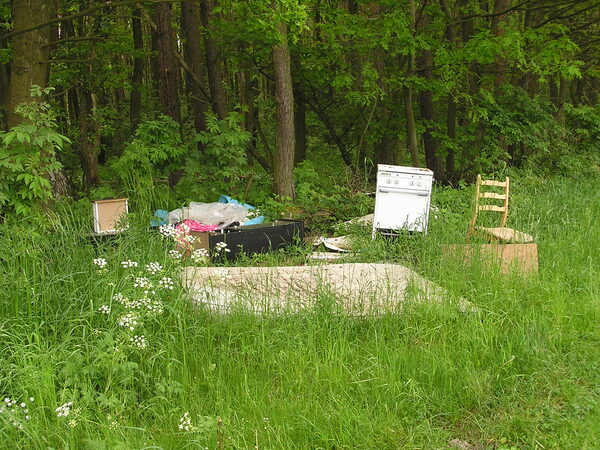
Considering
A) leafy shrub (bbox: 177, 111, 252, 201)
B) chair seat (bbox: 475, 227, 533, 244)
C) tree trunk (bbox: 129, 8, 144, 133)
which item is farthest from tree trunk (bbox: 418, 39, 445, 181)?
tree trunk (bbox: 129, 8, 144, 133)

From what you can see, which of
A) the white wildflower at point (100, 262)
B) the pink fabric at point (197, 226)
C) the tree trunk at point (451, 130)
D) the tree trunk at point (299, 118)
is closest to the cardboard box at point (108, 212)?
the pink fabric at point (197, 226)

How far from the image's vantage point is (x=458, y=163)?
12922 millimetres

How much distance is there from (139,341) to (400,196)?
4194mm

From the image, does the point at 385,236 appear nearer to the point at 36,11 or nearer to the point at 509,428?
the point at 509,428

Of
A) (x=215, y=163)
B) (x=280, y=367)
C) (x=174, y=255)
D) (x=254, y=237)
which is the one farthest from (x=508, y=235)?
(x=215, y=163)

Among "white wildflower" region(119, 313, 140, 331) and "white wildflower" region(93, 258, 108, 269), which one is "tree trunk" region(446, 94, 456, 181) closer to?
"white wildflower" region(93, 258, 108, 269)

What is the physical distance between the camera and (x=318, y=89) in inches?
488

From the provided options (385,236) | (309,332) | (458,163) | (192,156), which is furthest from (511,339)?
(458,163)

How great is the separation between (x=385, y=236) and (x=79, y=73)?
782 cm

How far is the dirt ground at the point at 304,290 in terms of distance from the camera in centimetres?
449

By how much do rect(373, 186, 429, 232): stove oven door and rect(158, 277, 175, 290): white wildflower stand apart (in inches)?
135

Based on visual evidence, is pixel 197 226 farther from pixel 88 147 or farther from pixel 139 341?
pixel 88 147

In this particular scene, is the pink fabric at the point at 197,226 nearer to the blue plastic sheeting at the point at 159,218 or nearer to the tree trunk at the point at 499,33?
the blue plastic sheeting at the point at 159,218

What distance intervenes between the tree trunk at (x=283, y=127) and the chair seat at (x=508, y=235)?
3475mm
